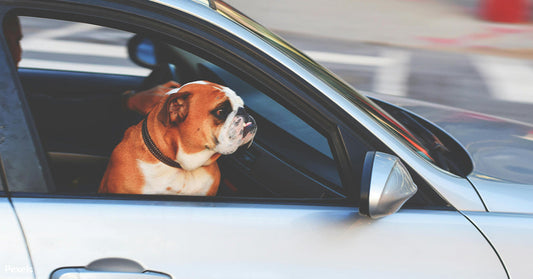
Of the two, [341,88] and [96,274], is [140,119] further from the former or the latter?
[96,274]

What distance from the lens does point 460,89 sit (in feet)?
22.9

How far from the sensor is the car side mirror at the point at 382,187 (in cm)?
154

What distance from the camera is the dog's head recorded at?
1.90 m

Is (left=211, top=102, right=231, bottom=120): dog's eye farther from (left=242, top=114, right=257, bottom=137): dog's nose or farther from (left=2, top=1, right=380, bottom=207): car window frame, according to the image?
(left=2, top=1, right=380, bottom=207): car window frame

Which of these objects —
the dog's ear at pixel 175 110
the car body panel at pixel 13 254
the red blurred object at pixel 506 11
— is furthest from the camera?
the red blurred object at pixel 506 11

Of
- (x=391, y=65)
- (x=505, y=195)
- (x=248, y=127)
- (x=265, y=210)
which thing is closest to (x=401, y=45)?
(x=391, y=65)

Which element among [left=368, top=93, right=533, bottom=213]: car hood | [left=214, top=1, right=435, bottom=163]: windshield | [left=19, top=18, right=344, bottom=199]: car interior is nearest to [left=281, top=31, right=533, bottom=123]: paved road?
[left=368, top=93, right=533, bottom=213]: car hood

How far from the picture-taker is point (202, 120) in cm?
193

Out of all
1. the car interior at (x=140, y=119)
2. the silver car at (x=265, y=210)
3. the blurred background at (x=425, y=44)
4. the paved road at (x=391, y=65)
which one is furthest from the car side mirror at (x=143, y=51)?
the blurred background at (x=425, y=44)

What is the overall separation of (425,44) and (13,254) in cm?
823

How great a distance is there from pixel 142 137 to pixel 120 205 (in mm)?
428

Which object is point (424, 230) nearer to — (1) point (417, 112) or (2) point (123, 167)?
(2) point (123, 167)

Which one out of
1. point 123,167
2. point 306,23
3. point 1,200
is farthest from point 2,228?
point 306,23

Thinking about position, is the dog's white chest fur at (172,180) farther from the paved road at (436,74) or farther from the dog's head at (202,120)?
the paved road at (436,74)
